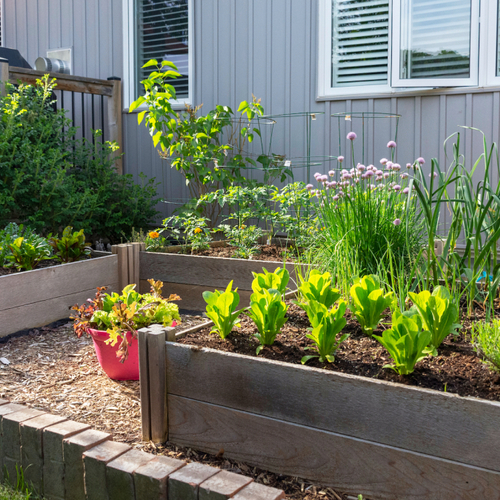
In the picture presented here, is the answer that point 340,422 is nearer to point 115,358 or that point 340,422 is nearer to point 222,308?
point 222,308

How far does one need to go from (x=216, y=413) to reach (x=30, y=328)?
1756 millimetres

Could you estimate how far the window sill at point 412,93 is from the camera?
4.09m

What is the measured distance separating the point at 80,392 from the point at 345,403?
1.26 metres

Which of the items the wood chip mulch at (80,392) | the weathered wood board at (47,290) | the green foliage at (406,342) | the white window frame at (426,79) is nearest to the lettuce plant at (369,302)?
the green foliage at (406,342)

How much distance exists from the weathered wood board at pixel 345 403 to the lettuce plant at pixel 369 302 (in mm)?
420

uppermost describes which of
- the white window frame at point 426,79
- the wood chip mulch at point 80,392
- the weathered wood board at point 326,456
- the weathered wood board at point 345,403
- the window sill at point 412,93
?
the white window frame at point 426,79

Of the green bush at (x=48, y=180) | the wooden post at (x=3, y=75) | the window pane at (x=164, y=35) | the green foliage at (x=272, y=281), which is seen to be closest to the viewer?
the green foliage at (x=272, y=281)

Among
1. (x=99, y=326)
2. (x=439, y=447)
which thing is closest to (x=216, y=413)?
(x=439, y=447)

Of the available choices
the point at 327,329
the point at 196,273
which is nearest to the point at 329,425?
the point at 327,329

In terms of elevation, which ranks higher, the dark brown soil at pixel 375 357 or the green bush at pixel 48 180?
the green bush at pixel 48 180

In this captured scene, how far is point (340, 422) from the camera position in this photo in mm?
1463

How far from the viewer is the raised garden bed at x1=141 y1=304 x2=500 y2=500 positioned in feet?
4.31

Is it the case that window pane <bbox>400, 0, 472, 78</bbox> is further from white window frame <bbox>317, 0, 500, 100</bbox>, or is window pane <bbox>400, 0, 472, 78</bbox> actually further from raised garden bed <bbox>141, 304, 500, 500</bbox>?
raised garden bed <bbox>141, 304, 500, 500</bbox>

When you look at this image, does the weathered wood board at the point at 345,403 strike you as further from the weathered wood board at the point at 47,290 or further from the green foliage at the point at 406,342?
the weathered wood board at the point at 47,290
